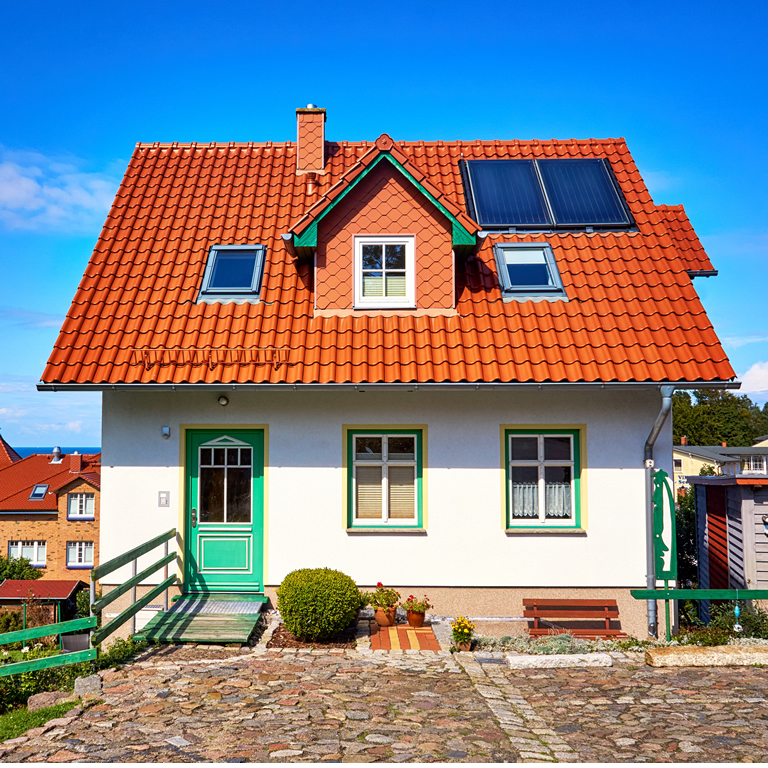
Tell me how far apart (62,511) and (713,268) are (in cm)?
5675

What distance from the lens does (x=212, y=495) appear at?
1055cm

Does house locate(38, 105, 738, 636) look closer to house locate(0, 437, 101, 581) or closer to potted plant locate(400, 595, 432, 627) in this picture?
potted plant locate(400, 595, 432, 627)

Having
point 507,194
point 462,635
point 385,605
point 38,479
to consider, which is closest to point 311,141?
point 507,194

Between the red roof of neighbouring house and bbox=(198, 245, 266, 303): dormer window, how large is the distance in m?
39.2

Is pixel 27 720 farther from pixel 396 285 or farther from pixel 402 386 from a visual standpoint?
pixel 396 285

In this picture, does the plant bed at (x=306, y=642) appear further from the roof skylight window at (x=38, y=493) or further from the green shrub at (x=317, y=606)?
the roof skylight window at (x=38, y=493)

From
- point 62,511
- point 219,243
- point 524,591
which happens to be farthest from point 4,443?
point 524,591

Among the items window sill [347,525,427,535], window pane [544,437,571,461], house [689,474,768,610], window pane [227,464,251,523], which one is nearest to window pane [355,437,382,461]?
window sill [347,525,427,535]

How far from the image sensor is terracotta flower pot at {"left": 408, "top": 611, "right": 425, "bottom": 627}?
380 inches

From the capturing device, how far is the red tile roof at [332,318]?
32.8 ft

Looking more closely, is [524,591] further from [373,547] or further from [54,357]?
[54,357]

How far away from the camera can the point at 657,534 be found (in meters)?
10.1

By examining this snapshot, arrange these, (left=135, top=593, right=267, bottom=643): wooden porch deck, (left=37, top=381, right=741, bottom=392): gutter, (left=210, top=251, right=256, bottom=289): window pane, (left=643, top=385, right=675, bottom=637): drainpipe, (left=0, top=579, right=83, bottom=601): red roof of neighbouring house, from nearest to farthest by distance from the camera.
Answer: (left=135, top=593, right=267, bottom=643): wooden porch deck, (left=37, top=381, right=741, bottom=392): gutter, (left=643, top=385, right=675, bottom=637): drainpipe, (left=210, top=251, right=256, bottom=289): window pane, (left=0, top=579, right=83, bottom=601): red roof of neighbouring house

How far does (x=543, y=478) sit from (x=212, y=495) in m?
5.20
